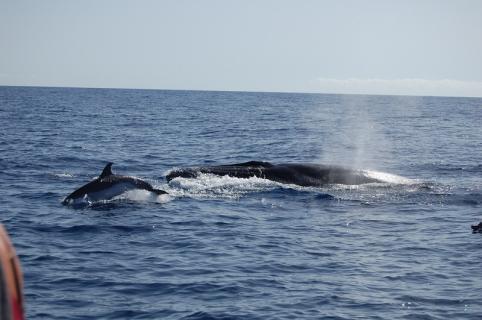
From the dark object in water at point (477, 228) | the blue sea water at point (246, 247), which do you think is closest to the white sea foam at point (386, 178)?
the blue sea water at point (246, 247)

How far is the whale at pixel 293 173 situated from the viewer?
23.2 m

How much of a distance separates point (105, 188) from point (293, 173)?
7.64m

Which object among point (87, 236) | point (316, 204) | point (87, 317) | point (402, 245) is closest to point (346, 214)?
point (316, 204)

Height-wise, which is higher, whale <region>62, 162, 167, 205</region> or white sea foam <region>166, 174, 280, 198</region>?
whale <region>62, 162, 167, 205</region>

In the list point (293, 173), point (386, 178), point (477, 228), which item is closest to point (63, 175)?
point (293, 173)

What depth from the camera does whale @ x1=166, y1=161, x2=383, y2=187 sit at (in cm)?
2317

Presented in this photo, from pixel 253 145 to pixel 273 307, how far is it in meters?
34.2

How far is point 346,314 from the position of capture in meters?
10.0

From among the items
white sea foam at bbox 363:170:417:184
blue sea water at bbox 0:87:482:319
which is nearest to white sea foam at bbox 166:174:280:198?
blue sea water at bbox 0:87:482:319

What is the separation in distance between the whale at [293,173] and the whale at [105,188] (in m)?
4.46

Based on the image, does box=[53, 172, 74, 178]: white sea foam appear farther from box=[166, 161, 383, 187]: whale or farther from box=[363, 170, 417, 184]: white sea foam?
box=[363, 170, 417, 184]: white sea foam

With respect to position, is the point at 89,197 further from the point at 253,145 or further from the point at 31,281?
the point at 253,145

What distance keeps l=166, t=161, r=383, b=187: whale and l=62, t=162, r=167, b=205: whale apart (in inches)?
175

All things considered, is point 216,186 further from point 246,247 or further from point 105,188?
point 246,247
